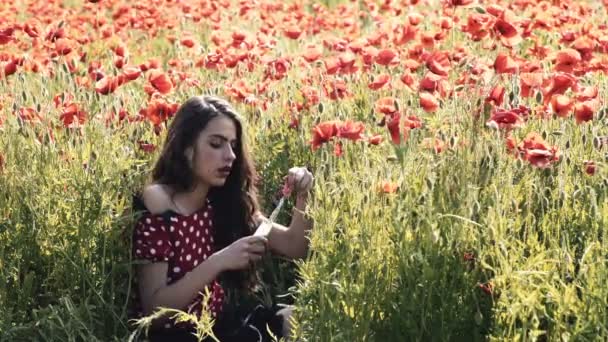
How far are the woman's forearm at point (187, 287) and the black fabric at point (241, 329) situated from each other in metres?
0.10

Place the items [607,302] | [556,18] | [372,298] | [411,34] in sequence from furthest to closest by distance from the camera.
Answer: [556,18] < [411,34] < [372,298] < [607,302]

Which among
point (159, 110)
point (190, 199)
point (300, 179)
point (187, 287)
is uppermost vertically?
point (159, 110)

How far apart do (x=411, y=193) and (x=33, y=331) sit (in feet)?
4.41

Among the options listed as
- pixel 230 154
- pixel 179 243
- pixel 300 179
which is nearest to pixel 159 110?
pixel 230 154

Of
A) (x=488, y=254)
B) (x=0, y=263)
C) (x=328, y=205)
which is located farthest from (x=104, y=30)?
(x=488, y=254)

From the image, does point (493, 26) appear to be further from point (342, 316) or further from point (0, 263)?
point (0, 263)

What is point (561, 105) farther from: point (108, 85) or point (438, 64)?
point (108, 85)

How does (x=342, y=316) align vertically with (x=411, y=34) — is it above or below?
below

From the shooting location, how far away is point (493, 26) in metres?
3.62

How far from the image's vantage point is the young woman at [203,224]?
350 centimetres

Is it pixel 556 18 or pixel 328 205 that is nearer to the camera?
pixel 328 205

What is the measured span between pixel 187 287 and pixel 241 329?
0.94 feet

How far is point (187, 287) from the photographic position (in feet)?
11.4

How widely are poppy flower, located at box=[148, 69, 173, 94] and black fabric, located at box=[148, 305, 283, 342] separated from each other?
769 mm
